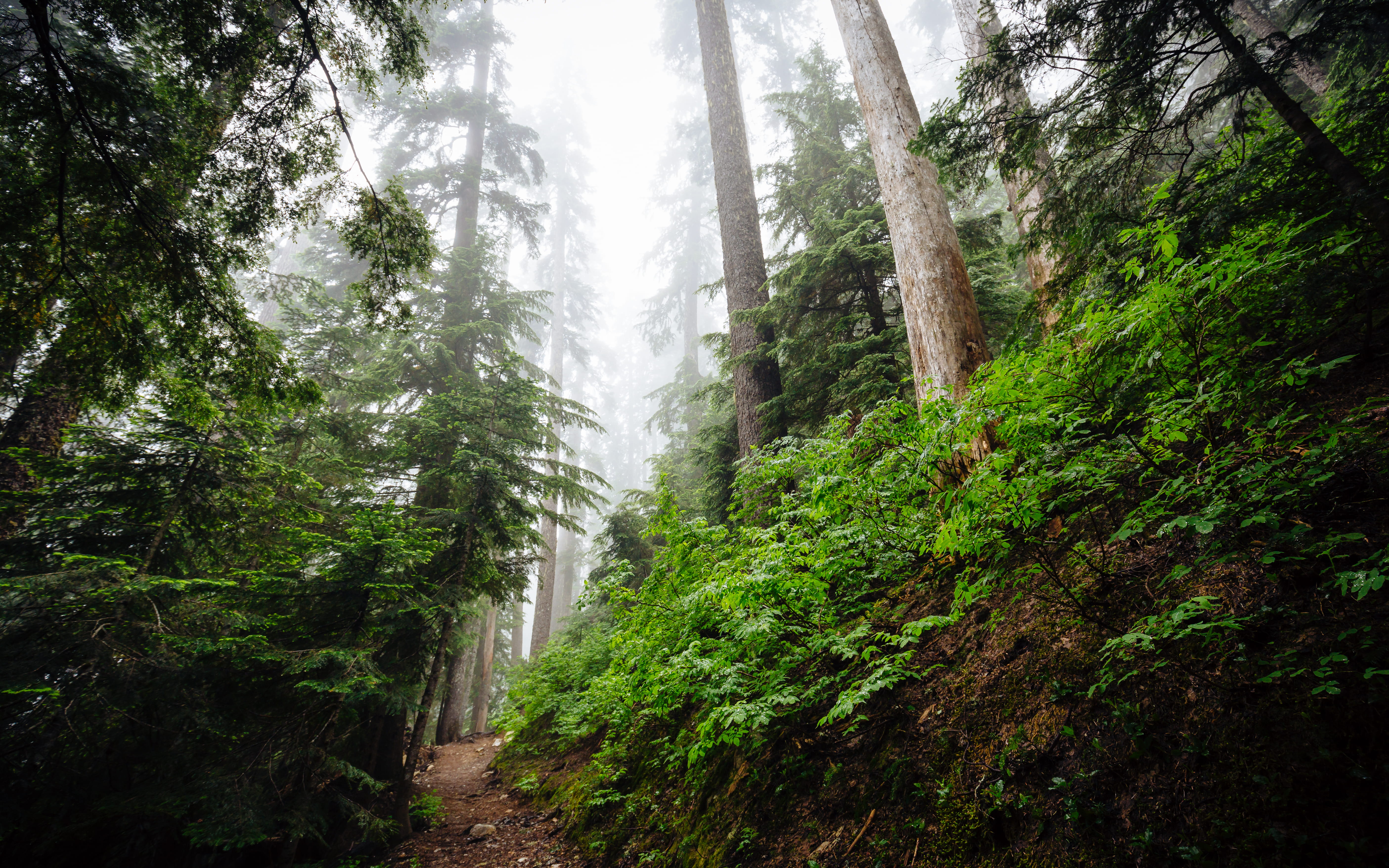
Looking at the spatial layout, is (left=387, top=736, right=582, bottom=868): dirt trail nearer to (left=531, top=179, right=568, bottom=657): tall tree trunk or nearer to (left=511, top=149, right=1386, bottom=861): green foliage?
(left=511, top=149, right=1386, bottom=861): green foliage

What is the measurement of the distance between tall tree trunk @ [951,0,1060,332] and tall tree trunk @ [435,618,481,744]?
1107 cm

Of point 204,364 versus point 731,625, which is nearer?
point 731,625

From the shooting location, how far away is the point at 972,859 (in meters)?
1.97

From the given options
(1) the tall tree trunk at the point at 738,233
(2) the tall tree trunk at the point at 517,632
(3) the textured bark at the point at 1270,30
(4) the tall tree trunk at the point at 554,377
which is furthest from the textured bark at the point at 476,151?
(3) the textured bark at the point at 1270,30

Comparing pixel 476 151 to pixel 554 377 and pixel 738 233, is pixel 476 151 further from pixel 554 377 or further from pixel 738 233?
pixel 738 233

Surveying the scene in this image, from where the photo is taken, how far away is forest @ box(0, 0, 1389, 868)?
1870 mm

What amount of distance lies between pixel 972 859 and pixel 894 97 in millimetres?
6985

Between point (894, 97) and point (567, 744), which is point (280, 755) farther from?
point (894, 97)

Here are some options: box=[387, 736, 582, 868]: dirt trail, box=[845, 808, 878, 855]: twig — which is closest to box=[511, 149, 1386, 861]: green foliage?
box=[845, 808, 878, 855]: twig

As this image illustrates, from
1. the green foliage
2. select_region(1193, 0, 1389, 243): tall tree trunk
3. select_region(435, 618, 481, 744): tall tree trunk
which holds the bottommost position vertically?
select_region(435, 618, 481, 744): tall tree trunk

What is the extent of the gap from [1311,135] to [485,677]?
793 inches

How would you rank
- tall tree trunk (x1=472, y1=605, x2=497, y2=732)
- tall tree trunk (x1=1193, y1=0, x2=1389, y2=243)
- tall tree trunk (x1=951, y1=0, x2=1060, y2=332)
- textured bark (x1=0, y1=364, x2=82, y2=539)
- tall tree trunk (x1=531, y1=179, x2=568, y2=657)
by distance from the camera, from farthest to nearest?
1. tall tree trunk (x1=472, y1=605, x2=497, y2=732)
2. tall tree trunk (x1=531, y1=179, x2=568, y2=657)
3. textured bark (x1=0, y1=364, x2=82, y2=539)
4. tall tree trunk (x1=951, y1=0, x2=1060, y2=332)
5. tall tree trunk (x1=1193, y1=0, x2=1389, y2=243)

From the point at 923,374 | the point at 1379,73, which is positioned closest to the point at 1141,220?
the point at 1379,73

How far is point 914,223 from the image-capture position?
5.42 m
